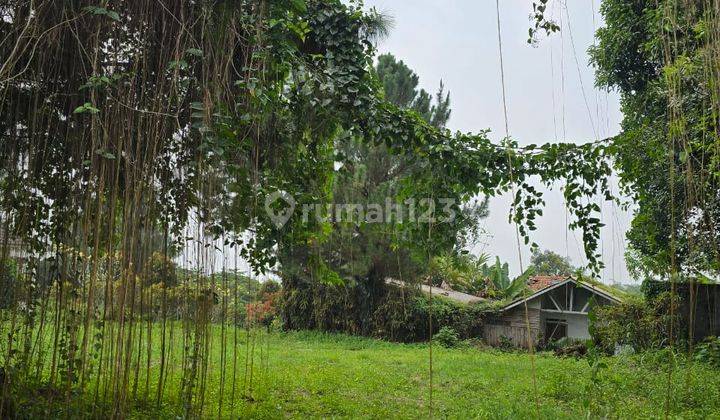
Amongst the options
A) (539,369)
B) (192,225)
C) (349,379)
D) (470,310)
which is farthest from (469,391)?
(470,310)

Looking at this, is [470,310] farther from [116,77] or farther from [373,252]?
[116,77]

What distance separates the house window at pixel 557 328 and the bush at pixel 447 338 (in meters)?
2.57

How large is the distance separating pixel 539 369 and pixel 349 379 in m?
2.76

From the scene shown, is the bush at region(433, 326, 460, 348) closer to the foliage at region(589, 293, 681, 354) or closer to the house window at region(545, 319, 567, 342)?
the house window at region(545, 319, 567, 342)

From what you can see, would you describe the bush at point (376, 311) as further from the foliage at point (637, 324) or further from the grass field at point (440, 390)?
the grass field at point (440, 390)

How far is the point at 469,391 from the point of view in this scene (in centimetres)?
563

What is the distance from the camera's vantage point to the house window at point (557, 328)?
41.4 ft

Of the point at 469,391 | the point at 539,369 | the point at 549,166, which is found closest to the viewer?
the point at 549,166

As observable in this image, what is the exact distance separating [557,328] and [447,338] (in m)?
3.03

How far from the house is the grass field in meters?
3.86

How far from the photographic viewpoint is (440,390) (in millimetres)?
5660

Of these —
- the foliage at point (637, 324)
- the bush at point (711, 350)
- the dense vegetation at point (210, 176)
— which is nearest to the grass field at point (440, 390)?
the dense vegetation at point (210, 176)

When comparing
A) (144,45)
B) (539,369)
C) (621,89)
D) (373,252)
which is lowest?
(539,369)

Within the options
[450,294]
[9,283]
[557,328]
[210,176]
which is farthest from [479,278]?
[210,176]
